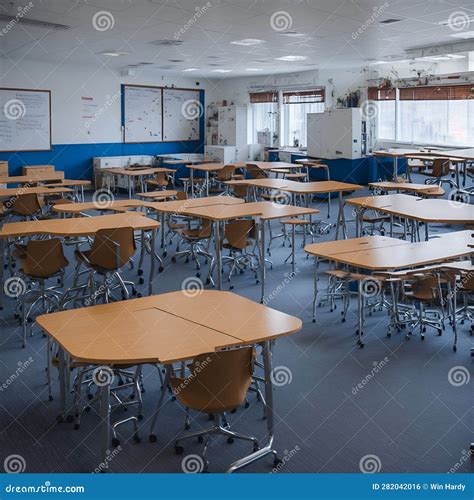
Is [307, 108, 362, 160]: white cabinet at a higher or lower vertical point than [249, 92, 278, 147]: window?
lower

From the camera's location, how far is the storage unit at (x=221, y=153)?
1656 centimetres

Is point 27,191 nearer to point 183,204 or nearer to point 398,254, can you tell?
point 183,204

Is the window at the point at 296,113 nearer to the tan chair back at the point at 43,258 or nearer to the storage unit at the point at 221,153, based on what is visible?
the storage unit at the point at 221,153

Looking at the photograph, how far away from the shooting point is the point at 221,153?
54.5 feet

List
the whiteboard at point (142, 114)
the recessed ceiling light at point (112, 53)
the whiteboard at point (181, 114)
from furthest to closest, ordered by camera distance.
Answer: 1. the whiteboard at point (181, 114)
2. the whiteboard at point (142, 114)
3. the recessed ceiling light at point (112, 53)

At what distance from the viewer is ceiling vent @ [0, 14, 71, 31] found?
7.92m

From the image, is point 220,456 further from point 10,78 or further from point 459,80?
point 10,78

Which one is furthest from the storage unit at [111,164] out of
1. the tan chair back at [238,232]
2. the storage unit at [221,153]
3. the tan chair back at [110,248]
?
the tan chair back at [110,248]

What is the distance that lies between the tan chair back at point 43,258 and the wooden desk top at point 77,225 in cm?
34

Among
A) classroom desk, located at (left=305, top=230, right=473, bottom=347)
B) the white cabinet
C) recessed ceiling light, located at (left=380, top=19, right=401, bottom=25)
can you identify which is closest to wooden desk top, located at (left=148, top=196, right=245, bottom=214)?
classroom desk, located at (left=305, top=230, right=473, bottom=347)

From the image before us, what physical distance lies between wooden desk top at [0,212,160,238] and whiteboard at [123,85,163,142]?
1002cm

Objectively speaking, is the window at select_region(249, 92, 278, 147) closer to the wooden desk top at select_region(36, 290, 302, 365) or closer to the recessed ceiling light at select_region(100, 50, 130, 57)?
the recessed ceiling light at select_region(100, 50, 130, 57)

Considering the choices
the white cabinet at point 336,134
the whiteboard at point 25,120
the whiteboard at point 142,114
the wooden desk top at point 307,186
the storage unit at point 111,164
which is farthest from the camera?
the whiteboard at point 142,114
